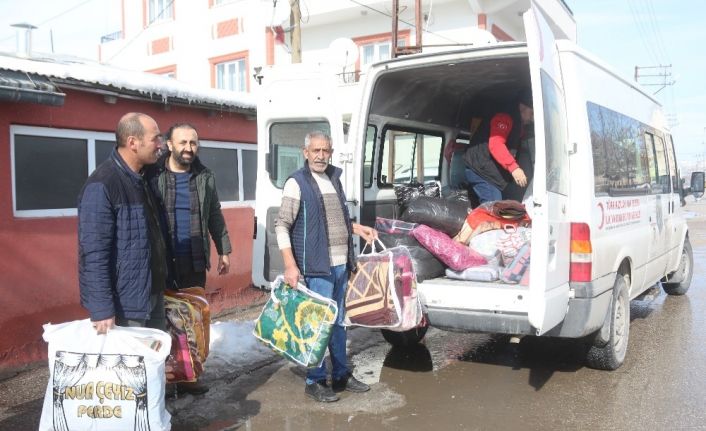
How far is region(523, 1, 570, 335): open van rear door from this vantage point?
369 centimetres

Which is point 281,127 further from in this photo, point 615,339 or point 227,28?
point 227,28

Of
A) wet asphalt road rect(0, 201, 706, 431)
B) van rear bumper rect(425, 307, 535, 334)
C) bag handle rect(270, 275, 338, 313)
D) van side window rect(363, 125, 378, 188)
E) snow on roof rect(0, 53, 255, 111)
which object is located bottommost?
wet asphalt road rect(0, 201, 706, 431)

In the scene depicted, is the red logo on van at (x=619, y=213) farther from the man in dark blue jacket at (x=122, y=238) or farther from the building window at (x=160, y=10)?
the building window at (x=160, y=10)

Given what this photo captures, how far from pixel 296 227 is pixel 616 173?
2590 millimetres

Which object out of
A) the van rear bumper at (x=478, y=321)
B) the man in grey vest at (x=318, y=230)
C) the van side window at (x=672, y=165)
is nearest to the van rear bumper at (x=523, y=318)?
the van rear bumper at (x=478, y=321)

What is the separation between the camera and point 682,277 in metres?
7.88

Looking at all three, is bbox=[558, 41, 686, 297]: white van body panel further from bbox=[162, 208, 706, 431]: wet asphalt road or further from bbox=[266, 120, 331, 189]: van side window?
bbox=[266, 120, 331, 189]: van side window

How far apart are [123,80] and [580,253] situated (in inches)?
188

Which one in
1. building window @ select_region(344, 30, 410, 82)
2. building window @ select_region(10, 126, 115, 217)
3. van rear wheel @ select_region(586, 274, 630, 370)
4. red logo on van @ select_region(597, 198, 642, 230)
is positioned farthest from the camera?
building window @ select_region(344, 30, 410, 82)

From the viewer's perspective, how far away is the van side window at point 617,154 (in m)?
4.46

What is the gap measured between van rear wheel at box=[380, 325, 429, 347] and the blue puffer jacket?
106 inches

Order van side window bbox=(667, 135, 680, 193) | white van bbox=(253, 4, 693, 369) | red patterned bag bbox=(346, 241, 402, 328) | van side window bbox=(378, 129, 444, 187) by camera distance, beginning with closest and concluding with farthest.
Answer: white van bbox=(253, 4, 693, 369), red patterned bag bbox=(346, 241, 402, 328), van side window bbox=(378, 129, 444, 187), van side window bbox=(667, 135, 680, 193)

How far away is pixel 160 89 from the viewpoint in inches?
265

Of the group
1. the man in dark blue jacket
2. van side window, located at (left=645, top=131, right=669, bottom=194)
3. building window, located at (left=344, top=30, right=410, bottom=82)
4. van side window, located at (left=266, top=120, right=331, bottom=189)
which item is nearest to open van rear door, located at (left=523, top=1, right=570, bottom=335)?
van side window, located at (left=266, top=120, right=331, bottom=189)
